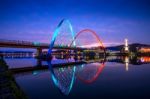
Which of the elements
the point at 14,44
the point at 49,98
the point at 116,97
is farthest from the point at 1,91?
the point at 14,44

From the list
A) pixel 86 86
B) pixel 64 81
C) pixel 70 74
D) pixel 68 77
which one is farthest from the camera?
pixel 70 74

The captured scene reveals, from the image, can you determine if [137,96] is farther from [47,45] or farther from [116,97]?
[47,45]

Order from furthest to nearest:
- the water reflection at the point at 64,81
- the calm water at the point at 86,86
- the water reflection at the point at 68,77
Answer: the water reflection at the point at 68,77 → the water reflection at the point at 64,81 → the calm water at the point at 86,86

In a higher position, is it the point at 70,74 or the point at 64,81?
the point at 70,74

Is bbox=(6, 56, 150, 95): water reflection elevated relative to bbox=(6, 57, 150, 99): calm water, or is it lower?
lower

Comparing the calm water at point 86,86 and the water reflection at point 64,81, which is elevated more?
the calm water at point 86,86

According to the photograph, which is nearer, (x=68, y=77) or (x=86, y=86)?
(x=86, y=86)

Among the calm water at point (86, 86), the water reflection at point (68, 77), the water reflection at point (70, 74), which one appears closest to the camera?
the calm water at point (86, 86)

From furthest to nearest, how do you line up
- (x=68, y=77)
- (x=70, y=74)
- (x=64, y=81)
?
(x=70, y=74) → (x=68, y=77) → (x=64, y=81)

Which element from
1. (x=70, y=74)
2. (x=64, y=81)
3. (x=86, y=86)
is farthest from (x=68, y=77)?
(x=86, y=86)

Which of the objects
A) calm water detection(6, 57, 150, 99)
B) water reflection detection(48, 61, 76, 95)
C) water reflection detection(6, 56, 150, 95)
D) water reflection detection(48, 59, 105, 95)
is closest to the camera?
calm water detection(6, 57, 150, 99)

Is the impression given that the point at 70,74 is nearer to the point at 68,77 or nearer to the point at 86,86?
the point at 68,77

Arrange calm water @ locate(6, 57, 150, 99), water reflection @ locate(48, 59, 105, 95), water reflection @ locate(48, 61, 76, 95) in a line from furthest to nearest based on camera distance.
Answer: water reflection @ locate(48, 59, 105, 95), water reflection @ locate(48, 61, 76, 95), calm water @ locate(6, 57, 150, 99)

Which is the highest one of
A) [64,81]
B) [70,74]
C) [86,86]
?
[86,86]
